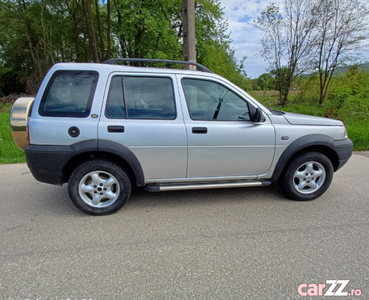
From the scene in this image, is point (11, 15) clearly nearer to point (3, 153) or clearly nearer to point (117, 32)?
point (117, 32)

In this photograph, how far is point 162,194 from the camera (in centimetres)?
349

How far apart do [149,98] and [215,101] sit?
0.89 meters

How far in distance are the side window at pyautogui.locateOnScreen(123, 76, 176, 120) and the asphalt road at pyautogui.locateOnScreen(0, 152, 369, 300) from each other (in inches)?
51.3

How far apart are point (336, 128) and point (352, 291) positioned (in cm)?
221

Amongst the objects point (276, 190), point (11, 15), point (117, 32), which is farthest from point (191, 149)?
point (11, 15)

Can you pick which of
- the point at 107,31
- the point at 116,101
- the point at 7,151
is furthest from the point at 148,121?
the point at 107,31

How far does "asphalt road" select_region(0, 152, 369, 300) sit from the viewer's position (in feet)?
5.80

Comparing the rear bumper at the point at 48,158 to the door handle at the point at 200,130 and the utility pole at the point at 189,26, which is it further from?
the utility pole at the point at 189,26

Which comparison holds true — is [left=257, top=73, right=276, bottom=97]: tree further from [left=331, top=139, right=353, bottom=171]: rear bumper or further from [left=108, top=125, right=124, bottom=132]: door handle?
[left=108, top=125, right=124, bottom=132]: door handle

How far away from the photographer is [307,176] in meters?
3.14

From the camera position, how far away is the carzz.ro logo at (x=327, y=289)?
67.2 inches

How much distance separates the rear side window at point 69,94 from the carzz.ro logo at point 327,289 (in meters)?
2.77

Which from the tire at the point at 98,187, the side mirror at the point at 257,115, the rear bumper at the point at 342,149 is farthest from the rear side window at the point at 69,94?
the rear bumper at the point at 342,149

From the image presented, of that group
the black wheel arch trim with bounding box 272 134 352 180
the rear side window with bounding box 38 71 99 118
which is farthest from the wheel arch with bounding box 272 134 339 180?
the rear side window with bounding box 38 71 99 118
